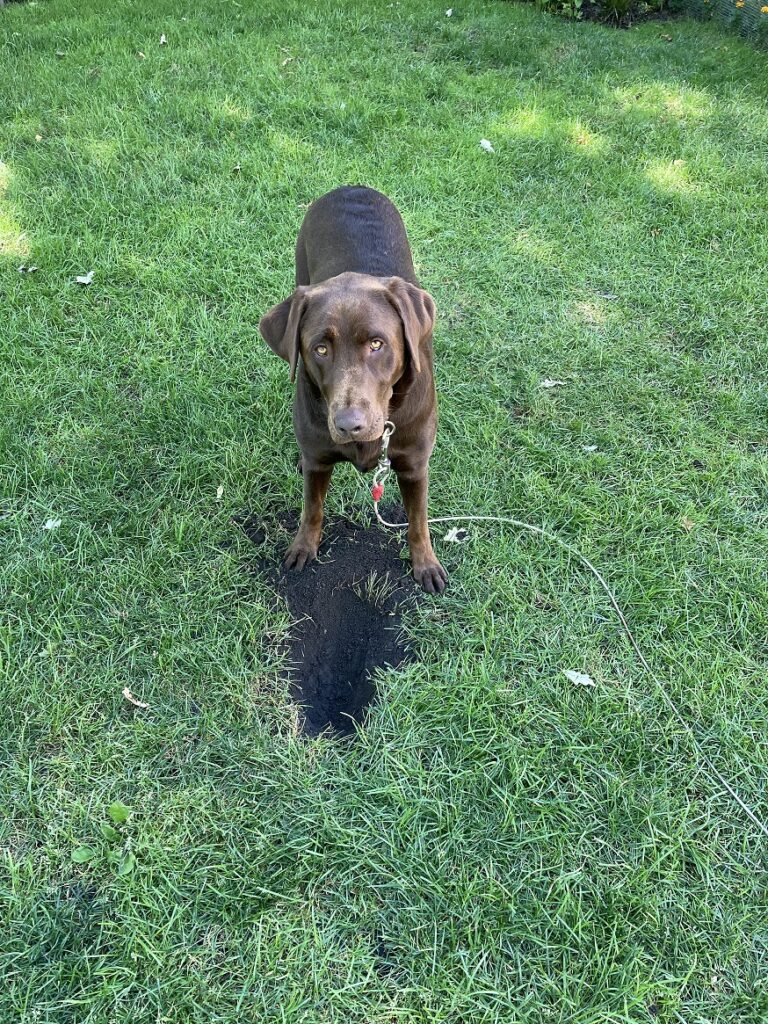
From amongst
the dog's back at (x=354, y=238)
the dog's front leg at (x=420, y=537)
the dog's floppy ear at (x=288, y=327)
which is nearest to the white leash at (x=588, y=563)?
the dog's front leg at (x=420, y=537)

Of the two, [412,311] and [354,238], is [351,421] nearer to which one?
[412,311]

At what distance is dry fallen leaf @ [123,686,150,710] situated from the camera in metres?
2.40

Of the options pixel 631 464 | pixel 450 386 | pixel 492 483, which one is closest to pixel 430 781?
pixel 492 483

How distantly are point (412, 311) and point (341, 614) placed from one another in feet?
3.76

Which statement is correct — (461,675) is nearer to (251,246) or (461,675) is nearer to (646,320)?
(646,320)

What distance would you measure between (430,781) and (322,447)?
3.78 feet

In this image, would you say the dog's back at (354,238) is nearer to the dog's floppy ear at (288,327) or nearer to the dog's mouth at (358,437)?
the dog's floppy ear at (288,327)

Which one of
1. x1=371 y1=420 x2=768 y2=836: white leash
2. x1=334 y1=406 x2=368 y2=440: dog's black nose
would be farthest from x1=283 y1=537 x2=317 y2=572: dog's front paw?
x1=334 y1=406 x2=368 y2=440: dog's black nose

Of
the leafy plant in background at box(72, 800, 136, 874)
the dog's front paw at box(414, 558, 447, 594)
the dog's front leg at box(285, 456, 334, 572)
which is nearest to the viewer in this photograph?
the leafy plant in background at box(72, 800, 136, 874)

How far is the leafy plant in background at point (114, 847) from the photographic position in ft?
6.61

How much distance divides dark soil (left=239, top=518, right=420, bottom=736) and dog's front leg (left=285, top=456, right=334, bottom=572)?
45 millimetres

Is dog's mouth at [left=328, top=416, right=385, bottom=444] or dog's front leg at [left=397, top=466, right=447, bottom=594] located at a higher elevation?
dog's mouth at [left=328, top=416, right=385, bottom=444]

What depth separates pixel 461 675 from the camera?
2467mm

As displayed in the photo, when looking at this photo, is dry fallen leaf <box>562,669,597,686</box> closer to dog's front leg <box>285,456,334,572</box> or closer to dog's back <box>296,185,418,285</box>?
dog's front leg <box>285,456,334,572</box>
